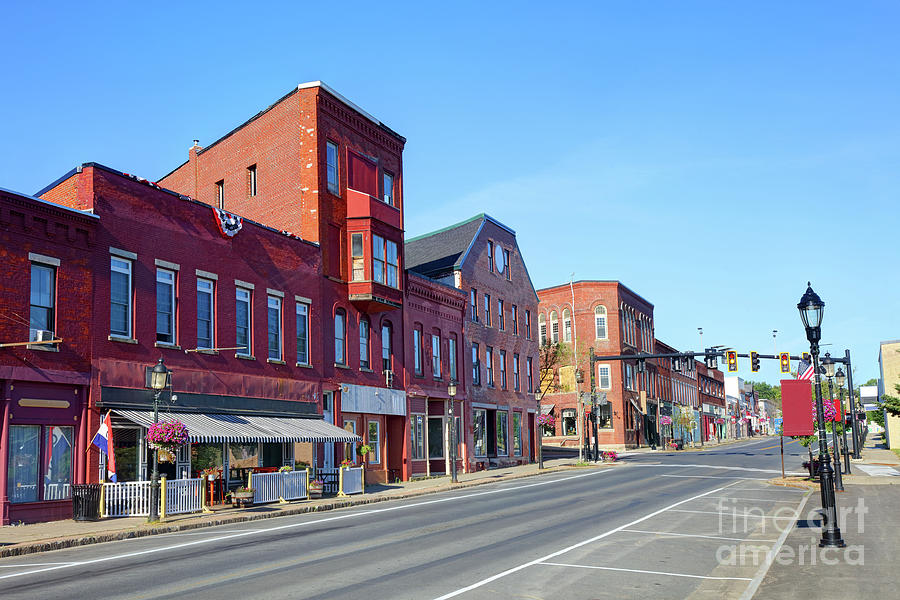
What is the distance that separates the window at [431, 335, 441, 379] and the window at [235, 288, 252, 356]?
13652mm

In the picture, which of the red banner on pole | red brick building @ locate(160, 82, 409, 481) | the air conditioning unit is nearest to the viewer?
the red banner on pole

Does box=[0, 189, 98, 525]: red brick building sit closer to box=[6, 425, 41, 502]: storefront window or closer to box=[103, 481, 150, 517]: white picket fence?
box=[6, 425, 41, 502]: storefront window

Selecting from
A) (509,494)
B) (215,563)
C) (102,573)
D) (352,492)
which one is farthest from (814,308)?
(352,492)

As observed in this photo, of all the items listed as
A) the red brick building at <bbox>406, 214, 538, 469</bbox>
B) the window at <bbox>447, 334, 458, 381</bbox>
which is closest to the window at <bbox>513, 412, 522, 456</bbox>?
the red brick building at <bbox>406, 214, 538, 469</bbox>

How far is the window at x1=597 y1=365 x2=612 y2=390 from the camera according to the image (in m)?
72.6

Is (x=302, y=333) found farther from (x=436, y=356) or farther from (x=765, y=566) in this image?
(x=765, y=566)

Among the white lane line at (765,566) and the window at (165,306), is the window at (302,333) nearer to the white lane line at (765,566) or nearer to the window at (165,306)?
the window at (165,306)

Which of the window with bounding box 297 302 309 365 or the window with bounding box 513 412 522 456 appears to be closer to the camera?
the window with bounding box 297 302 309 365

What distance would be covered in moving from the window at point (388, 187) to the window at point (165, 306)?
13991 millimetres

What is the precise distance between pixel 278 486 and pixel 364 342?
1030 cm

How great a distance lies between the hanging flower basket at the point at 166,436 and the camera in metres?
20.7

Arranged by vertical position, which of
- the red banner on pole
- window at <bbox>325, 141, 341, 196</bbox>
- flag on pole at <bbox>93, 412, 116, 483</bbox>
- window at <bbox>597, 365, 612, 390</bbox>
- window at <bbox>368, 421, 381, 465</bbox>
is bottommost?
window at <bbox>368, 421, 381, 465</bbox>

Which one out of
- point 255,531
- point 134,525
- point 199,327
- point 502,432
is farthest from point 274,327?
point 502,432

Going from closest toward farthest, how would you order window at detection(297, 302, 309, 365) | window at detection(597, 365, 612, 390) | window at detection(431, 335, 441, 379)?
window at detection(297, 302, 309, 365) → window at detection(431, 335, 441, 379) → window at detection(597, 365, 612, 390)
